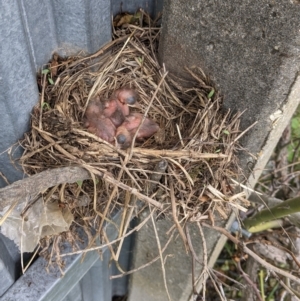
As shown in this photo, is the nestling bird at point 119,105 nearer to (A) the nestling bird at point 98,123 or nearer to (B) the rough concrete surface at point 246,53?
(A) the nestling bird at point 98,123

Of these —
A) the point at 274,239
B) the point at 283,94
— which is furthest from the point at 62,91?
the point at 274,239

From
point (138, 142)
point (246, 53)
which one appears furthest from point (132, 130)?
point (246, 53)

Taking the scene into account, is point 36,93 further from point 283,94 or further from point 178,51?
point 283,94

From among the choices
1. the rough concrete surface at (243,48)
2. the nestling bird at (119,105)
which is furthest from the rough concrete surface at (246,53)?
the nestling bird at (119,105)

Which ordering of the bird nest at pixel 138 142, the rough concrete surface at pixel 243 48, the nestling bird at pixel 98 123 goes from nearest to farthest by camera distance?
1. the rough concrete surface at pixel 243 48
2. the bird nest at pixel 138 142
3. the nestling bird at pixel 98 123

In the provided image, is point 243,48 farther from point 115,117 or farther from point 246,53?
point 115,117

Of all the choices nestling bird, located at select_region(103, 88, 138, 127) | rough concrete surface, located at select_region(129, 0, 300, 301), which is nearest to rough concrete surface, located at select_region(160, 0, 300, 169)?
rough concrete surface, located at select_region(129, 0, 300, 301)
